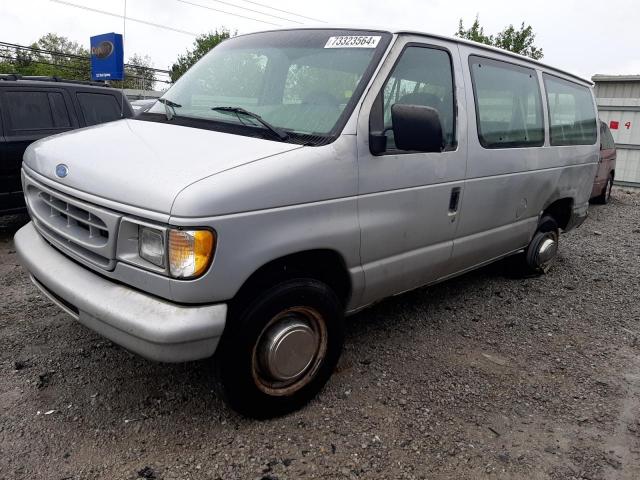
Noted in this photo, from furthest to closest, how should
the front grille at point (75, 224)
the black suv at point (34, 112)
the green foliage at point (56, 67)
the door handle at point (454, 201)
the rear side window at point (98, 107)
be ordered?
1. the green foliage at point (56, 67)
2. the rear side window at point (98, 107)
3. the black suv at point (34, 112)
4. the door handle at point (454, 201)
5. the front grille at point (75, 224)

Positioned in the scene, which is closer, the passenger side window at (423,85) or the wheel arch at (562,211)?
the passenger side window at (423,85)

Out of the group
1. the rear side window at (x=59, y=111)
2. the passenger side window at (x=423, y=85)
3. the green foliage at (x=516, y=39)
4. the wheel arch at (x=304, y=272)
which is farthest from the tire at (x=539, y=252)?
the green foliage at (x=516, y=39)

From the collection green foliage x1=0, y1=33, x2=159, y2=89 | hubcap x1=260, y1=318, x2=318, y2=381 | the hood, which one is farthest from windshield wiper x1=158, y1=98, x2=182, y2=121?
green foliage x1=0, y1=33, x2=159, y2=89

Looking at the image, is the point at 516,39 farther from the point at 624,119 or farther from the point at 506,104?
the point at 506,104

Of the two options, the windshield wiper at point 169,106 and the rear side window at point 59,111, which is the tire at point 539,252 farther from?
the rear side window at point 59,111

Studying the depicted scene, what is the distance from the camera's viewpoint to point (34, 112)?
19.8 ft

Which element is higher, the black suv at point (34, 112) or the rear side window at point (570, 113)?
the rear side window at point (570, 113)

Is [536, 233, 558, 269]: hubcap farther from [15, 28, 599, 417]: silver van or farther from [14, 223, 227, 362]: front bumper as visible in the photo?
[14, 223, 227, 362]: front bumper

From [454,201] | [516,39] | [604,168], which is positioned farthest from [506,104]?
[516,39]

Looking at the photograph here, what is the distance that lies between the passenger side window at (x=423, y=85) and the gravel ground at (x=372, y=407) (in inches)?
57.7

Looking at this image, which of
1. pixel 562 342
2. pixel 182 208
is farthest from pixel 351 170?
pixel 562 342

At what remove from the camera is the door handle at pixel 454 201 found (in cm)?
341

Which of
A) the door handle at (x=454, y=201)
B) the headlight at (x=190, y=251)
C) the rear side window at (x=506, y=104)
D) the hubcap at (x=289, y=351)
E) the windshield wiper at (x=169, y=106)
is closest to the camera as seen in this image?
the headlight at (x=190, y=251)

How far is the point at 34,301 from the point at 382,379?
2.83 metres
